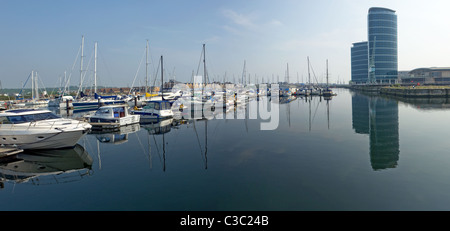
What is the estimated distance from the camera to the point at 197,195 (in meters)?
11.9

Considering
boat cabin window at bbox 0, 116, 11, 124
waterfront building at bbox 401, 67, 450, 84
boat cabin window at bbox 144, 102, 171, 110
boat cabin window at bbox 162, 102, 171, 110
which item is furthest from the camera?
waterfront building at bbox 401, 67, 450, 84

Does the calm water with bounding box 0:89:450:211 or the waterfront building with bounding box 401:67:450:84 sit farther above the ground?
the waterfront building with bounding box 401:67:450:84

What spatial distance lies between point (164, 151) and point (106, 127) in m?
13.1

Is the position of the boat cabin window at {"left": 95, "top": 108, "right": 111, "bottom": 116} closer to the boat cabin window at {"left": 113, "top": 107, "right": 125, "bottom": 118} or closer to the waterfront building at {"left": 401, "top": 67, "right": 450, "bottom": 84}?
the boat cabin window at {"left": 113, "top": 107, "right": 125, "bottom": 118}

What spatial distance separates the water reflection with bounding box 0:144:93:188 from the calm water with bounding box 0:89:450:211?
0.06 metres

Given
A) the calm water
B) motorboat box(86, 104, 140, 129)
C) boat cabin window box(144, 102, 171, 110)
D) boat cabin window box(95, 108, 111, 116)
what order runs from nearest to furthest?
the calm water, motorboat box(86, 104, 140, 129), boat cabin window box(95, 108, 111, 116), boat cabin window box(144, 102, 171, 110)

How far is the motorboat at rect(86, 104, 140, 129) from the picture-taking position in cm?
3000

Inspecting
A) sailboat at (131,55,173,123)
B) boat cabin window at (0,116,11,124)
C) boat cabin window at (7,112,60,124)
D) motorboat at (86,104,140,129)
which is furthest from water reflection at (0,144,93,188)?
sailboat at (131,55,173,123)

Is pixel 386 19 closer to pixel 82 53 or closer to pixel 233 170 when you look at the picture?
pixel 82 53

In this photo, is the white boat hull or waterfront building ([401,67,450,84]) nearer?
the white boat hull

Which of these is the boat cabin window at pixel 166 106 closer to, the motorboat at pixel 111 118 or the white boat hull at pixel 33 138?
the motorboat at pixel 111 118

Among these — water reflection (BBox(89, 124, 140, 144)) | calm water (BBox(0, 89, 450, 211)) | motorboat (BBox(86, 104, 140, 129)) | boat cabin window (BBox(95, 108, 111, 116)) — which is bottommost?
calm water (BBox(0, 89, 450, 211))

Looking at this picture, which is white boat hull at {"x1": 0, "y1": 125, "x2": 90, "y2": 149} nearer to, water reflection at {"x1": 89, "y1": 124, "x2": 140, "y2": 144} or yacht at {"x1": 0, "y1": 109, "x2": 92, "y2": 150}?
yacht at {"x1": 0, "y1": 109, "x2": 92, "y2": 150}
